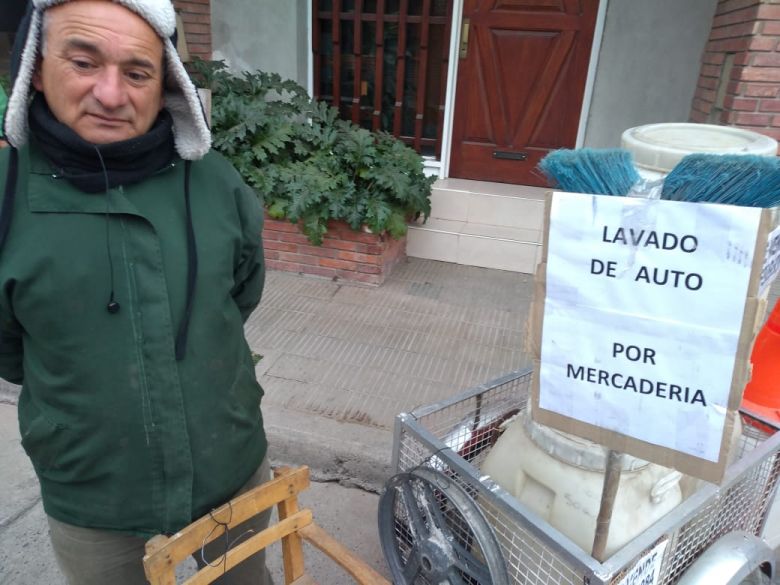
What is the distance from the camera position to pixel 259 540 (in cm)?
147

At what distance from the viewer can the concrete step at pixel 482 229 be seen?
498 centimetres

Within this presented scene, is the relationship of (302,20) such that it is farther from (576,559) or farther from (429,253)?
(576,559)

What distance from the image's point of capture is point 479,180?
18.5 feet

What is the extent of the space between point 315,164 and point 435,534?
3.76m

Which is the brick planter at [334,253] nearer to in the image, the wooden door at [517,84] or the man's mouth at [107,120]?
the wooden door at [517,84]

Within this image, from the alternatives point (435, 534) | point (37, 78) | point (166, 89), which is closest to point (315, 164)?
point (166, 89)

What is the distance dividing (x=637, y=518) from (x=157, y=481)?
45.5 inches

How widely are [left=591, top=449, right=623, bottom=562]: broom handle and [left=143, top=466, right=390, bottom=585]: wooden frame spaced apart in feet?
1.77

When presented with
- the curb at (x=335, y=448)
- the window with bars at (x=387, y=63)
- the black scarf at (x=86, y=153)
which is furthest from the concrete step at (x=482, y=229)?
the black scarf at (x=86, y=153)

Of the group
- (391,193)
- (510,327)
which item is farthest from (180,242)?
(391,193)

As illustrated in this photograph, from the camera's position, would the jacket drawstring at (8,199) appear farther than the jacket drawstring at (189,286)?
No

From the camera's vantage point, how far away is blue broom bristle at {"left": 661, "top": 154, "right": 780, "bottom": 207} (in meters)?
0.92

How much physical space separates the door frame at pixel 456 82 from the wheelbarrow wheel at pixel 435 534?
4.53 m

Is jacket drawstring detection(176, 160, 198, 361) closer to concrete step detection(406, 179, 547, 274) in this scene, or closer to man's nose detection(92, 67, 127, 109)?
man's nose detection(92, 67, 127, 109)
